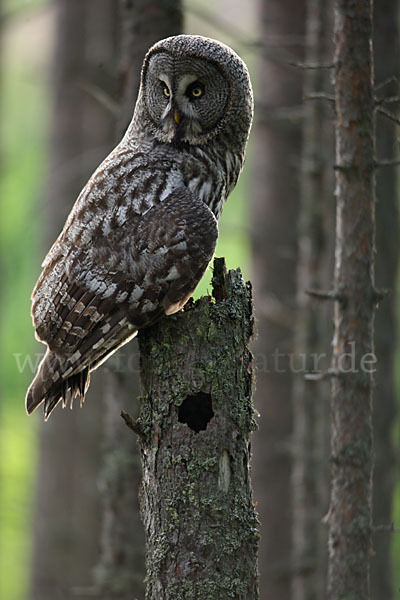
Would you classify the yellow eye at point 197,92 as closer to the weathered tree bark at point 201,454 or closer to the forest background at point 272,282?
the weathered tree bark at point 201,454

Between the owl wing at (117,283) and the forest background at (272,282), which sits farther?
the forest background at (272,282)

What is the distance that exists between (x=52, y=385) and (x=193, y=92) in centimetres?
192

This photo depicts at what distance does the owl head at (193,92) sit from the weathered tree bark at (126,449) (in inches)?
35.0

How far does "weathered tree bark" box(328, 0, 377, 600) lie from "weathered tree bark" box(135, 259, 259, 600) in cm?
96

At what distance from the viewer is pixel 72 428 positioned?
9602mm

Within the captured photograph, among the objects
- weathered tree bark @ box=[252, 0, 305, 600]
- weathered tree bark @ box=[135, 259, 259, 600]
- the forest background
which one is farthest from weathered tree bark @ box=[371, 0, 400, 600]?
weathered tree bark @ box=[135, 259, 259, 600]

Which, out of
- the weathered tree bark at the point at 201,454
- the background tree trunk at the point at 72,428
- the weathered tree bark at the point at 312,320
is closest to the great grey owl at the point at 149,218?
the weathered tree bark at the point at 201,454

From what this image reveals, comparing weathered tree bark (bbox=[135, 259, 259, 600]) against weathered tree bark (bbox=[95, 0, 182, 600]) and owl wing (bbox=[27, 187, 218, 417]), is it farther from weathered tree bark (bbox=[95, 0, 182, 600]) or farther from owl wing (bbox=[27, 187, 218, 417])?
weathered tree bark (bbox=[95, 0, 182, 600])

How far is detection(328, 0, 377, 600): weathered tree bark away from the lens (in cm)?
429

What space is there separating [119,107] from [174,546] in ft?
10.9

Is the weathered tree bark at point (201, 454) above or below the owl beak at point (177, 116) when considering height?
below

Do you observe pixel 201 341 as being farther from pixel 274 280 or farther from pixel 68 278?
pixel 274 280

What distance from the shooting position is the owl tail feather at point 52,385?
4.07 metres

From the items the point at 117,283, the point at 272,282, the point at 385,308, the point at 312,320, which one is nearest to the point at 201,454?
the point at 117,283
